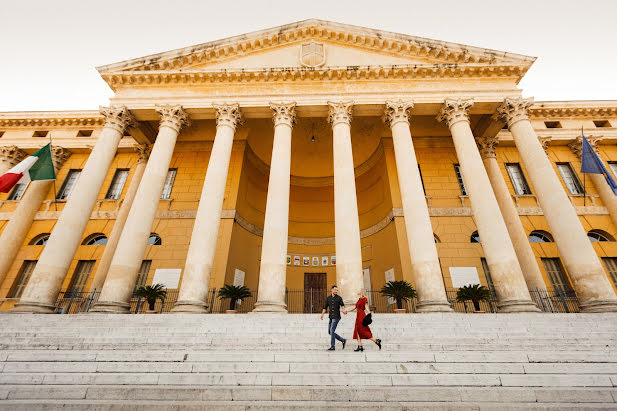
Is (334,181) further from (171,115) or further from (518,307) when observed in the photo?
(171,115)

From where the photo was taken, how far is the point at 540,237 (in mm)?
17438

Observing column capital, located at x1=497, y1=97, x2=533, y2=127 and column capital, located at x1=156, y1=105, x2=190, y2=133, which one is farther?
column capital, located at x1=156, y1=105, x2=190, y2=133

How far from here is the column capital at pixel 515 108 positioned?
14289 mm

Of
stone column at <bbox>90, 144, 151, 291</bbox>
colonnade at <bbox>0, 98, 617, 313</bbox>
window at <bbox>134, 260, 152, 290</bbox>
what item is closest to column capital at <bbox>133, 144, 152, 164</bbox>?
stone column at <bbox>90, 144, 151, 291</bbox>

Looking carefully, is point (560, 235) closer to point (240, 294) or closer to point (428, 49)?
point (428, 49)

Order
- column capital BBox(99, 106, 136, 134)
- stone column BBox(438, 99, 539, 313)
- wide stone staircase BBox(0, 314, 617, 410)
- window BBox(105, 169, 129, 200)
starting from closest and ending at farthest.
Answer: wide stone staircase BBox(0, 314, 617, 410)
stone column BBox(438, 99, 539, 313)
column capital BBox(99, 106, 136, 134)
window BBox(105, 169, 129, 200)

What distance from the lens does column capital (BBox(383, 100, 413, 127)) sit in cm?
1464

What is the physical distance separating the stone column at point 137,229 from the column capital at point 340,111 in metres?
7.73

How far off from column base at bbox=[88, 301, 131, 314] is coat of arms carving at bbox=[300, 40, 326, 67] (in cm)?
1420

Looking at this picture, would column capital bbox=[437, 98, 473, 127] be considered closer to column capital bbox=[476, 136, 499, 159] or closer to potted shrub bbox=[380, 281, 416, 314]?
column capital bbox=[476, 136, 499, 159]

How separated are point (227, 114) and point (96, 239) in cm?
1192

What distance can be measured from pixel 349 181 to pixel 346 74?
20.1 ft

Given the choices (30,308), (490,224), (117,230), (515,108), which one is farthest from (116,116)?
(515,108)

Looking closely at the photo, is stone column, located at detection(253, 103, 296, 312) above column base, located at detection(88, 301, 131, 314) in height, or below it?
above
